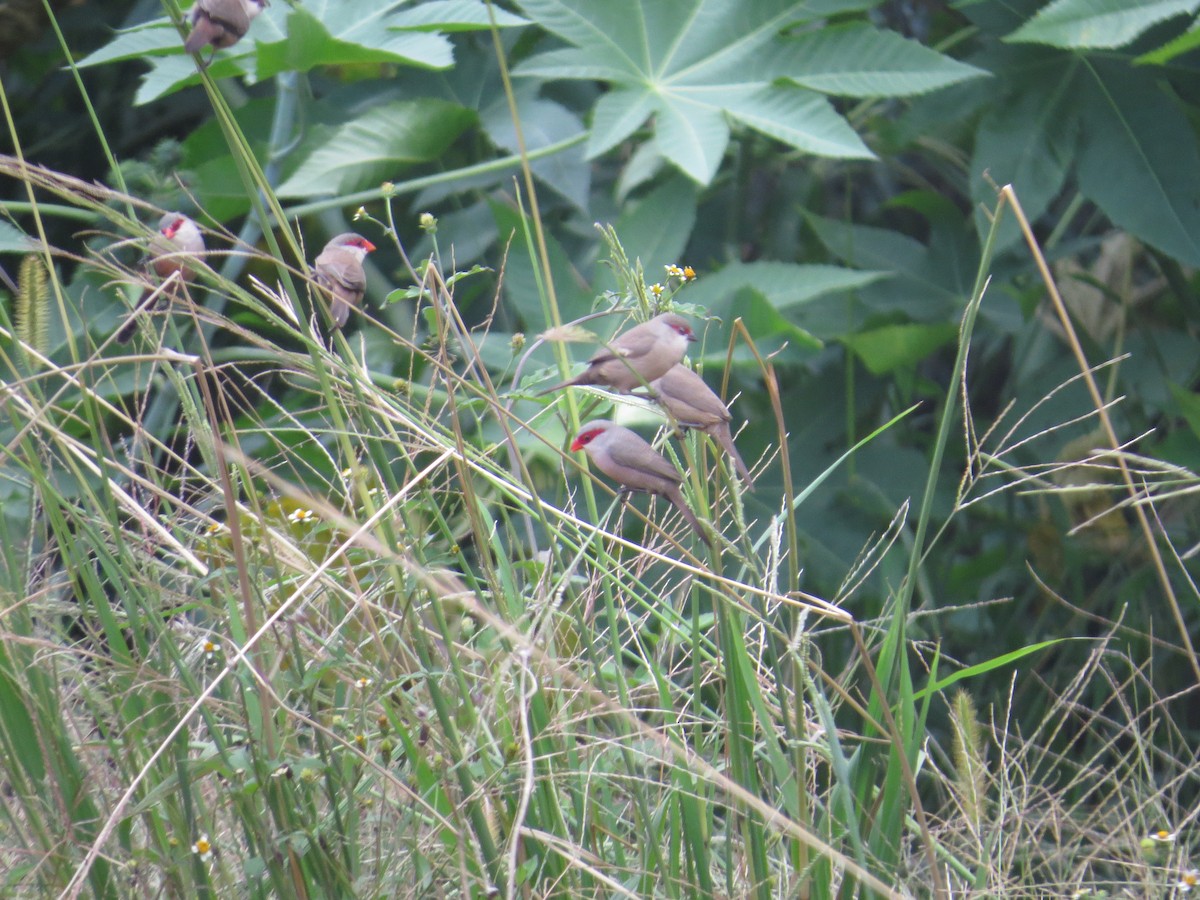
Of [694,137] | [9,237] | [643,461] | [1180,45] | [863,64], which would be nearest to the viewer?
[643,461]

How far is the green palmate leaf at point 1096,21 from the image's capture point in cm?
174

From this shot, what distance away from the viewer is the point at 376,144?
6.63 feet

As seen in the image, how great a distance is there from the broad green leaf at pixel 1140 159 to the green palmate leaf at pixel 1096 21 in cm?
27

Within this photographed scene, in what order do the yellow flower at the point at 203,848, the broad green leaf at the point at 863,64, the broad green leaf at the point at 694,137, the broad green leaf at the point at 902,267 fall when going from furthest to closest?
the broad green leaf at the point at 902,267
the broad green leaf at the point at 863,64
the broad green leaf at the point at 694,137
the yellow flower at the point at 203,848

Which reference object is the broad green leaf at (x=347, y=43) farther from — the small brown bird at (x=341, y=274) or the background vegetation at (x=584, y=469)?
the small brown bird at (x=341, y=274)

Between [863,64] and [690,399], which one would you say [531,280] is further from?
[690,399]

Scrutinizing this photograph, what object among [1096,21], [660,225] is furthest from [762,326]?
[1096,21]

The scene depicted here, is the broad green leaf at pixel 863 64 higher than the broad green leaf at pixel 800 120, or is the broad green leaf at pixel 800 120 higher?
the broad green leaf at pixel 863 64

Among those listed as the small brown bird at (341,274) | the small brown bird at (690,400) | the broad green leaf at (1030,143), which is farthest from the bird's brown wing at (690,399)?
the broad green leaf at (1030,143)

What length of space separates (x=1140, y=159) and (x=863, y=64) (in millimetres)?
534

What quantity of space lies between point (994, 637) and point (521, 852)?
5.78 ft

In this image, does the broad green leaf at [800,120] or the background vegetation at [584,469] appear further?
the broad green leaf at [800,120]

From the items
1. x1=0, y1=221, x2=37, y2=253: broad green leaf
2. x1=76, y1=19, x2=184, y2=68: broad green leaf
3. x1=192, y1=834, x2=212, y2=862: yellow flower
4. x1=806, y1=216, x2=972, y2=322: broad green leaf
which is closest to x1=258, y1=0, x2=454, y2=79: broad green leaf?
x1=76, y1=19, x2=184, y2=68: broad green leaf

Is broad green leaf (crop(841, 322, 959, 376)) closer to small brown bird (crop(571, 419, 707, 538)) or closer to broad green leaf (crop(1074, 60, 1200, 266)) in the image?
broad green leaf (crop(1074, 60, 1200, 266))
